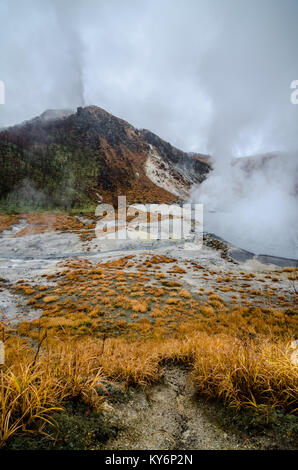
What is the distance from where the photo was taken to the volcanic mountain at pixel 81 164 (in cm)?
5628

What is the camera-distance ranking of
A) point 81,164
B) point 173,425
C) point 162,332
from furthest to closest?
point 81,164, point 162,332, point 173,425

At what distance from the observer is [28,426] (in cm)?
158

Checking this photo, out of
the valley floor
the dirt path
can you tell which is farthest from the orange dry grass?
the dirt path

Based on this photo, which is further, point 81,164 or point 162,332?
point 81,164

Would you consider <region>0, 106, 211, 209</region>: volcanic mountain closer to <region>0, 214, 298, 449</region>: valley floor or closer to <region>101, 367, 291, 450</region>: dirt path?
<region>0, 214, 298, 449</region>: valley floor

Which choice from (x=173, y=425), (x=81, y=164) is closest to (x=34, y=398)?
(x=173, y=425)

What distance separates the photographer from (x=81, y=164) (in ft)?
227

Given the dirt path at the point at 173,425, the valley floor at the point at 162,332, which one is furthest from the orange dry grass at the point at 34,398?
the dirt path at the point at 173,425

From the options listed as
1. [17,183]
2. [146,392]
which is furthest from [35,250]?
[17,183]

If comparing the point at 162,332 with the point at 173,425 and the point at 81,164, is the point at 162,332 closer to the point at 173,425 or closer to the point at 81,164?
the point at 173,425

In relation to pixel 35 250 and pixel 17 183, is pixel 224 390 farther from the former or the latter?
pixel 17 183

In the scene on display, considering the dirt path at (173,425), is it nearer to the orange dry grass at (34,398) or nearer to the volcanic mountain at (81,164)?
the orange dry grass at (34,398)

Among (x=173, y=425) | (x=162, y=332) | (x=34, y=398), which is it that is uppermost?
(x=34, y=398)

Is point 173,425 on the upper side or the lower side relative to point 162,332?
upper
